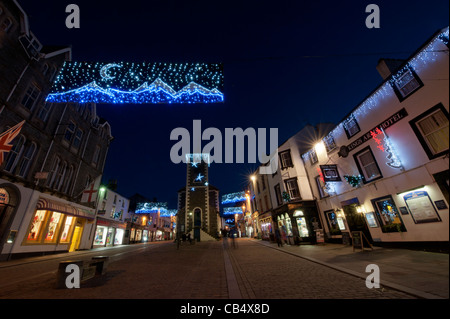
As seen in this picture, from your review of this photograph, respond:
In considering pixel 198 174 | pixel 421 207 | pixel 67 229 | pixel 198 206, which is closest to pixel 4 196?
pixel 67 229

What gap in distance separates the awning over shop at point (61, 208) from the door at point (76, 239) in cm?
166

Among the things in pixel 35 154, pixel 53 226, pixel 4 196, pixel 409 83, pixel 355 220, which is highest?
pixel 35 154

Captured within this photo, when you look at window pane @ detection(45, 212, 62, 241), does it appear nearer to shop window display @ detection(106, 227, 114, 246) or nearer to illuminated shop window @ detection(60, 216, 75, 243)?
illuminated shop window @ detection(60, 216, 75, 243)

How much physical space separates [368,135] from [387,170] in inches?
88.8

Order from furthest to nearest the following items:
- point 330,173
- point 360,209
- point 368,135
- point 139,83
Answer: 1. point 330,173
2. point 360,209
3. point 368,135
4. point 139,83

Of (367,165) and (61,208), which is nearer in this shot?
(367,165)

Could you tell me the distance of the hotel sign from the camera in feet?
24.3

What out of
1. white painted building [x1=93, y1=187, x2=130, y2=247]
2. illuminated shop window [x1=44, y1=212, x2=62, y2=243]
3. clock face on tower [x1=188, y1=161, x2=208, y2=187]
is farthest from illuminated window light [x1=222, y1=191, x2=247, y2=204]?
illuminated shop window [x1=44, y1=212, x2=62, y2=243]

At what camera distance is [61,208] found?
49.9ft

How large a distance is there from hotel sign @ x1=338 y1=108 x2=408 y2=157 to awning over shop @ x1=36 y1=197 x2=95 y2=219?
21.1m

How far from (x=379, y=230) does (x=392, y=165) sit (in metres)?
4.21

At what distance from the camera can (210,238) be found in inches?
1358

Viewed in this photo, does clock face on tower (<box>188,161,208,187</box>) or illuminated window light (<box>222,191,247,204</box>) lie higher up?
clock face on tower (<box>188,161,208,187</box>)

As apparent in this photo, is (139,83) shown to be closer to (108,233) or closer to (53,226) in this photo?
(53,226)
